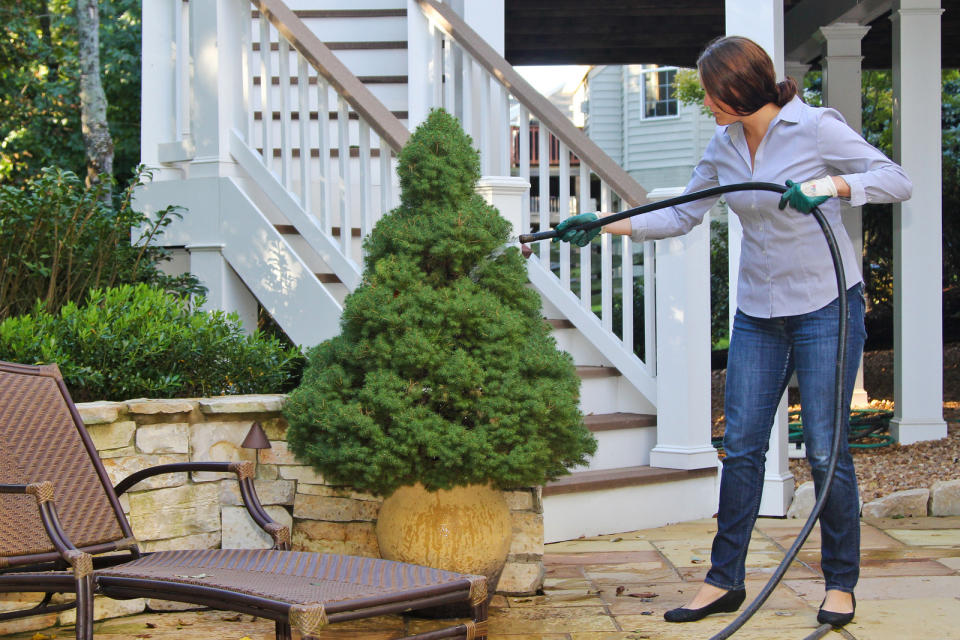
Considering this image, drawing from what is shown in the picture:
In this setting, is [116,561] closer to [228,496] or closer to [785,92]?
[228,496]

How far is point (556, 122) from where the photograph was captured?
456 centimetres

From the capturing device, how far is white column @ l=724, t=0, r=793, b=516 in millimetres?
4430

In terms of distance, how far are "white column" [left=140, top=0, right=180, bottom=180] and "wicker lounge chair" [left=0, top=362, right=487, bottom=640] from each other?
2.95 metres

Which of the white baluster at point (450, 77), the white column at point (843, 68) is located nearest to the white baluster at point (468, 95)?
the white baluster at point (450, 77)

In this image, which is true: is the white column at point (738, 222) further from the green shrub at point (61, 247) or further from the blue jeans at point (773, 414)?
the green shrub at point (61, 247)

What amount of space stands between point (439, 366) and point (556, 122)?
2.04m

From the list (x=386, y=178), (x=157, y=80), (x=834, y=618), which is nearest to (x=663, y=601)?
(x=834, y=618)

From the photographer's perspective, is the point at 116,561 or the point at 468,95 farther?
the point at 468,95

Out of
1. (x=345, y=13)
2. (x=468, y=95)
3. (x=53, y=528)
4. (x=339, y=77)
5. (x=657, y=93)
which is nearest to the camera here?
(x=53, y=528)

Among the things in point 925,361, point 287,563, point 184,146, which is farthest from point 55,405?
point 925,361

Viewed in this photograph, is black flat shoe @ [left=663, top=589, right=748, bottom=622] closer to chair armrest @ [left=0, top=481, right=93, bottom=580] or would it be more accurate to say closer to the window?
chair armrest @ [left=0, top=481, right=93, bottom=580]

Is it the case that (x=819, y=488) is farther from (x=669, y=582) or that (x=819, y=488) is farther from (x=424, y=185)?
(x=424, y=185)

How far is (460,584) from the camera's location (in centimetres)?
219

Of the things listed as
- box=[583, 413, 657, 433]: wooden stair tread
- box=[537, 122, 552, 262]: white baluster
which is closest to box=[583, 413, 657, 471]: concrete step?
box=[583, 413, 657, 433]: wooden stair tread
